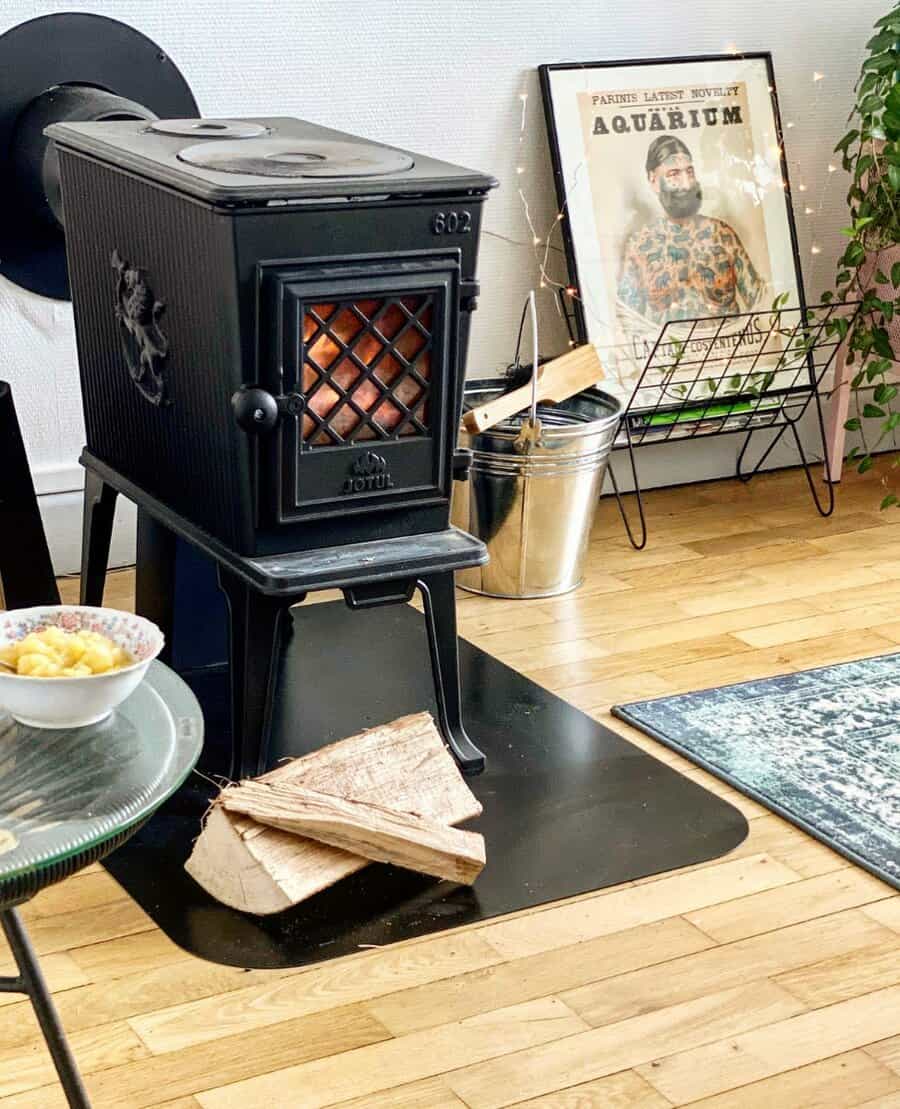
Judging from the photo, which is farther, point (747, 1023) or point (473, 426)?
point (473, 426)

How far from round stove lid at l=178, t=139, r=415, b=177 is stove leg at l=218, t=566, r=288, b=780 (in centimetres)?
61

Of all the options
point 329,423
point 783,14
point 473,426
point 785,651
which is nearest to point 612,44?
point 783,14

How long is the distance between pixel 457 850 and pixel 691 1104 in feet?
1.73

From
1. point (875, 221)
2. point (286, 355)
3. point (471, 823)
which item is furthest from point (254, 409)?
point (875, 221)

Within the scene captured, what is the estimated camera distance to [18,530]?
2963 millimetres

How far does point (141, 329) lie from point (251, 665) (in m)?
0.57

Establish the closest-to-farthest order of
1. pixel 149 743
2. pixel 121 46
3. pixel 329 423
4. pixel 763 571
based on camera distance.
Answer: pixel 149 743 → pixel 329 423 → pixel 121 46 → pixel 763 571

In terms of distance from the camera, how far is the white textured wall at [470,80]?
3.29 m

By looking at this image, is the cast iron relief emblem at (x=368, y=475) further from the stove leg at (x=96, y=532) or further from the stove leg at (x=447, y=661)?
the stove leg at (x=96, y=532)

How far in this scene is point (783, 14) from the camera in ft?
12.9

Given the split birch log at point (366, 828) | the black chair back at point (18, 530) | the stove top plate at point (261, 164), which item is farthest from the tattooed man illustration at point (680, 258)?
the split birch log at point (366, 828)

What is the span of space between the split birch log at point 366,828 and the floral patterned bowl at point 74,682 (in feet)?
1.65

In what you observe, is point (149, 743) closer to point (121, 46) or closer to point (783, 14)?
point (121, 46)

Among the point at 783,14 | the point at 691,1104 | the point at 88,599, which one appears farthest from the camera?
the point at 783,14
